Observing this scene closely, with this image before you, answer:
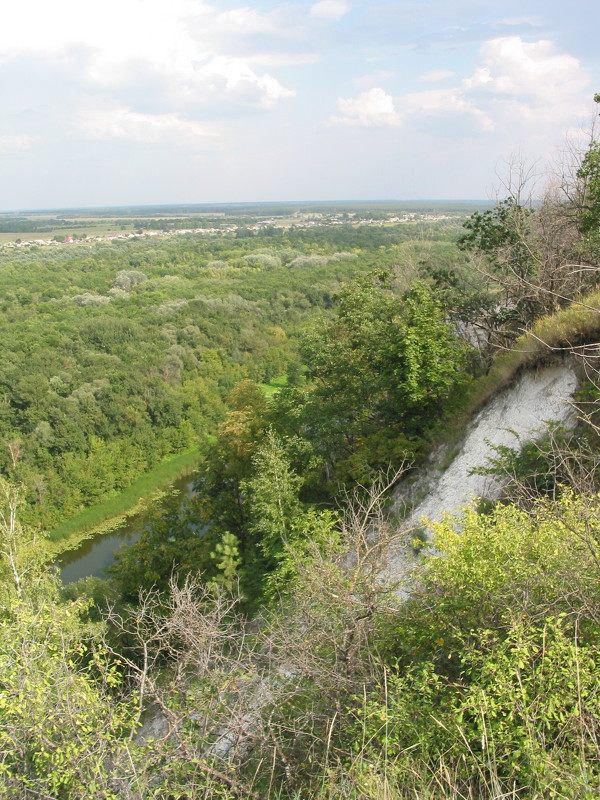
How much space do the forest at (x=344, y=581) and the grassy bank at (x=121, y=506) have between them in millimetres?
479

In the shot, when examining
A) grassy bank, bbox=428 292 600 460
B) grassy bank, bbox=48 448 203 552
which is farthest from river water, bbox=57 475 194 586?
grassy bank, bbox=428 292 600 460

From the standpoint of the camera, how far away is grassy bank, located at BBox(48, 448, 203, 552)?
33.3 meters

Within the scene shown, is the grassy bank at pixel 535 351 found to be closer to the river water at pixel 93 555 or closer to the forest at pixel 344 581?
the forest at pixel 344 581

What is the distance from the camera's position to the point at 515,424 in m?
12.6

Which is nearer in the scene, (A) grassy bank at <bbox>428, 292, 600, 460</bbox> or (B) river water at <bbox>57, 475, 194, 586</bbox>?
(A) grassy bank at <bbox>428, 292, 600, 460</bbox>

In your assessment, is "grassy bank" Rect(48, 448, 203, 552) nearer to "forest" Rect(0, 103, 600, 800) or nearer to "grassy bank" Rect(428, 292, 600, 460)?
"forest" Rect(0, 103, 600, 800)

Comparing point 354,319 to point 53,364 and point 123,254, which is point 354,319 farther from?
point 123,254

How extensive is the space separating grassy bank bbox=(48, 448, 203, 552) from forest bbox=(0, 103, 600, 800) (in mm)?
479

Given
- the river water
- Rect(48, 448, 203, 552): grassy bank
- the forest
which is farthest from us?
Rect(48, 448, 203, 552): grassy bank

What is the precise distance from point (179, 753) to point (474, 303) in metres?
15.0

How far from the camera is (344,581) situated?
6379 mm

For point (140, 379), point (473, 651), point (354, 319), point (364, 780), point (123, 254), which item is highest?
point (123, 254)

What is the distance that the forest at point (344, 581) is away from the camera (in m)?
4.93

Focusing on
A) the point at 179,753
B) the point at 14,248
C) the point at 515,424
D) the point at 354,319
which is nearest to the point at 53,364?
the point at 354,319
